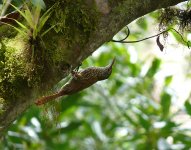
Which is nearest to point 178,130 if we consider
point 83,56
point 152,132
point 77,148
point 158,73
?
point 152,132

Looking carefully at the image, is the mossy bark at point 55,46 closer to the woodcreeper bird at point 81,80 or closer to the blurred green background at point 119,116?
the woodcreeper bird at point 81,80

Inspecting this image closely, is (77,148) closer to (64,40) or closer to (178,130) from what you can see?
(178,130)

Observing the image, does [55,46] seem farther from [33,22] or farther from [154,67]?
[154,67]

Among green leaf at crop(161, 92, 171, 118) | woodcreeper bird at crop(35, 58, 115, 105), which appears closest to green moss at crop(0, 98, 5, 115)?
woodcreeper bird at crop(35, 58, 115, 105)

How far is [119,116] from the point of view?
246cm

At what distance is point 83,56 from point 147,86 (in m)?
1.55

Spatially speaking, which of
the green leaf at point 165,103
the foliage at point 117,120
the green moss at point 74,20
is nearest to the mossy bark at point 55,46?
the green moss at point 74,20

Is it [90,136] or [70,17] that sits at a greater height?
[90,136]

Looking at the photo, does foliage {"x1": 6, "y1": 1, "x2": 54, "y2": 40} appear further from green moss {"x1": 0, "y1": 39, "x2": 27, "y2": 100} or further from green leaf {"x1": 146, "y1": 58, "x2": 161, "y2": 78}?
green leaf {"x1": 146, "y1": 58, "x2": 161, "y2": 78}

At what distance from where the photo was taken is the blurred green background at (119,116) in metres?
1.96

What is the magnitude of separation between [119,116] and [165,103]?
0.42m

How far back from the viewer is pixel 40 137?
6.68 ft

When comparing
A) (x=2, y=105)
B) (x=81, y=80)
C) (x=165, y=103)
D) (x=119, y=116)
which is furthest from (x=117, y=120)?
(x=2, y=105)

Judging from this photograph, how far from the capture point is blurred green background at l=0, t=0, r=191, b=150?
1961 mm
